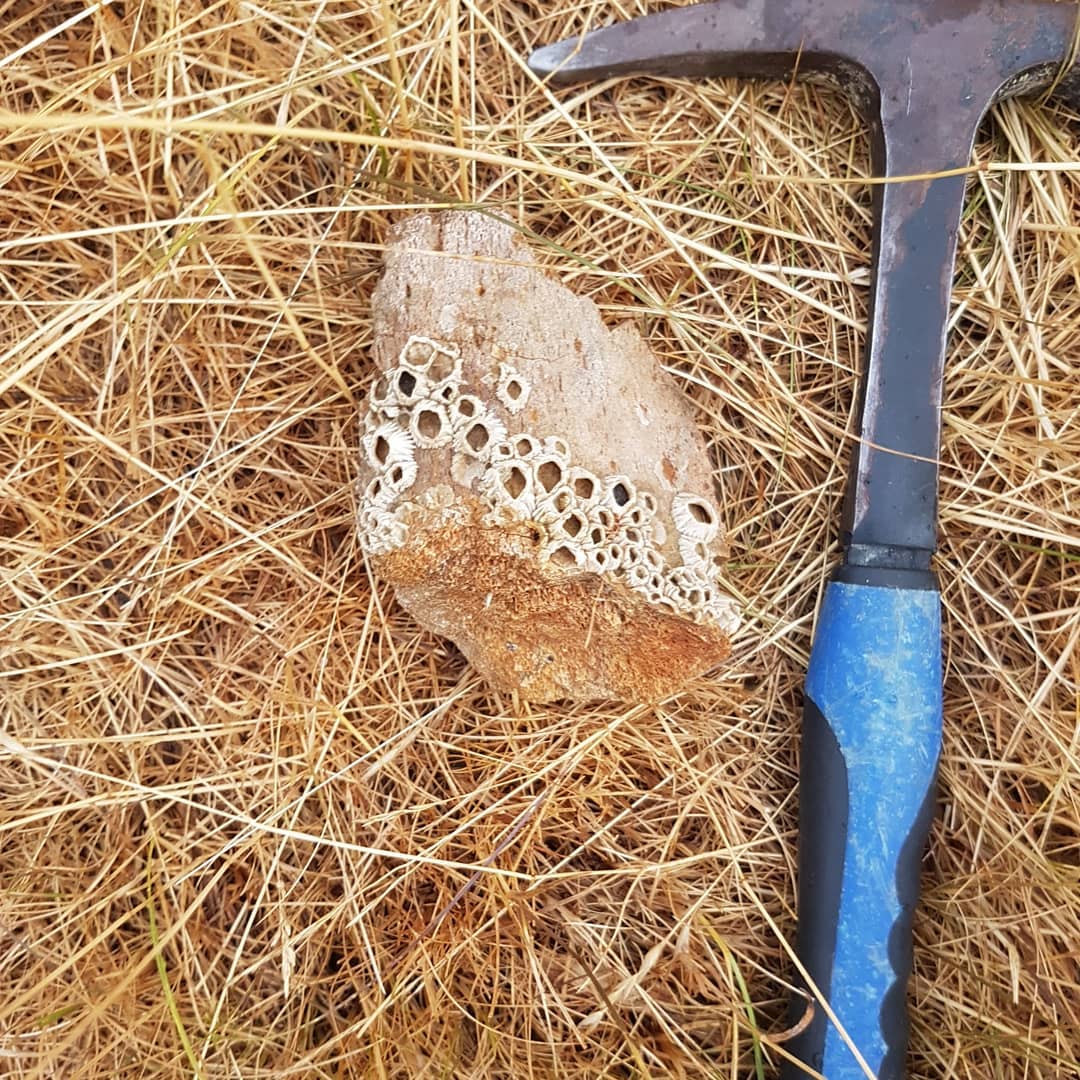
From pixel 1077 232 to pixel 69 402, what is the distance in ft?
7.51

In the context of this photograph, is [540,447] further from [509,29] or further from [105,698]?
[105,698]

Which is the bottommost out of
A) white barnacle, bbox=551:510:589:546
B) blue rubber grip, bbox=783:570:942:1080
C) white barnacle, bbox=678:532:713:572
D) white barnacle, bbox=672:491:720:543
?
blue rubber grip, bbox=783:570:942:1080

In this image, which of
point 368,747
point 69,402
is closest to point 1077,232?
point 368,747

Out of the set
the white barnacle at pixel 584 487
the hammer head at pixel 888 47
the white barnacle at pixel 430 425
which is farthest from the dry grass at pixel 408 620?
the white barnacle at pixel 584 487

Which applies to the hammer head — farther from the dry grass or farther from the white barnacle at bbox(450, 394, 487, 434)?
the white barnacle at bbox(450, 394, 487, 434)

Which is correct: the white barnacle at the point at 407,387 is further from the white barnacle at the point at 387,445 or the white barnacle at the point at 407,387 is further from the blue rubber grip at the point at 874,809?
the blue rubber grip at the point at 874,809

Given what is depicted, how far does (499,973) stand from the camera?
2.01 m

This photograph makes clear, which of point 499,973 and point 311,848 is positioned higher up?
point 311,848

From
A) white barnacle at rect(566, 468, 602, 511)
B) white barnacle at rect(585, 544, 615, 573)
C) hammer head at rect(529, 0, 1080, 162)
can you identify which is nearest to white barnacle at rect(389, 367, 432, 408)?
white barnacle at rect(566, 468, 602, 511)

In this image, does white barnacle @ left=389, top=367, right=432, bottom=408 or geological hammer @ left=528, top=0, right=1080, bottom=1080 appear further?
geological hammer @ left=528, top=0, right=1080, bottom=1080

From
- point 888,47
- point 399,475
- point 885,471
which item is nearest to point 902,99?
point 888,47

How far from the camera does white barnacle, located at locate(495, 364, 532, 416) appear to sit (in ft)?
5.75

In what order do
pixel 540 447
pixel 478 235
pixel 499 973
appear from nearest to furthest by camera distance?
pixel 540 447
pixel 478 235
pixel 499 973

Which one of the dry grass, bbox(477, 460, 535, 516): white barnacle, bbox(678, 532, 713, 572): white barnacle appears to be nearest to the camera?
bbox(477, 460, 535, 516): white barnacle
